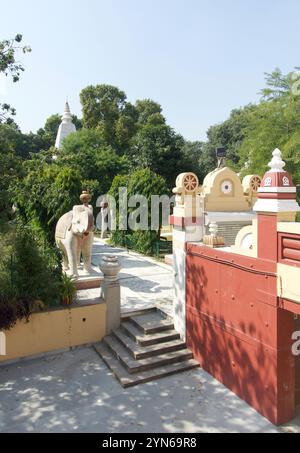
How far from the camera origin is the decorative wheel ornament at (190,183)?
8.13 metres

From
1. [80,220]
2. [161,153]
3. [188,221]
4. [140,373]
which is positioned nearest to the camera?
[140,373]

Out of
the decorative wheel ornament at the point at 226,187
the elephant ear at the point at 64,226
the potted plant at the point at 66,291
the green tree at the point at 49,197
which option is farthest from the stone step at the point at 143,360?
the green tree at the point at 49,197

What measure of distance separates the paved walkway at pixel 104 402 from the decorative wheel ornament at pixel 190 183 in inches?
158

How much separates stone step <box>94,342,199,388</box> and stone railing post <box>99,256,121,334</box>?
2.85ft

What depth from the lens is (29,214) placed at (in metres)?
14.5

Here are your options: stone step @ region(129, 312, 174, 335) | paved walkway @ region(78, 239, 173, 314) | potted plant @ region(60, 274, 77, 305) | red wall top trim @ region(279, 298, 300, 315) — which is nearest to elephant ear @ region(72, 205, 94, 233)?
paved walkway @ region(78, 239, 173, 314)

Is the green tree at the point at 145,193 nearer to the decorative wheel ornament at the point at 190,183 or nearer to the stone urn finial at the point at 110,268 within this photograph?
the stone urn finial at the point at 110,268

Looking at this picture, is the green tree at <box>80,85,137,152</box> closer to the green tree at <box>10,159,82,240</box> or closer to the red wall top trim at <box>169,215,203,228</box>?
the green tree at <box>10,159,82,240</box>

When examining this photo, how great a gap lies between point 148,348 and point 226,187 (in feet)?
15.7

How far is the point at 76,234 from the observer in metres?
10.7

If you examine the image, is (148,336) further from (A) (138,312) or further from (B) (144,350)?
(A) (138,312)

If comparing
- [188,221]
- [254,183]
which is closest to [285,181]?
[188,221]
